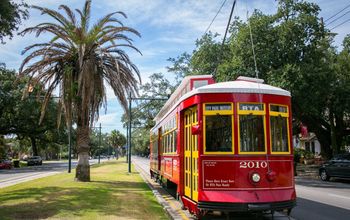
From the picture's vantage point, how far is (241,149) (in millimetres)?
8922

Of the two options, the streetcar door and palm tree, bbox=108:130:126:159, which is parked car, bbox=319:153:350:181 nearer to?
the streetcar door

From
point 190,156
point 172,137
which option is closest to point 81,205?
point 172,137

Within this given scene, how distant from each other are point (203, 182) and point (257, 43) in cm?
1731

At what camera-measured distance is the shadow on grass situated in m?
10.4

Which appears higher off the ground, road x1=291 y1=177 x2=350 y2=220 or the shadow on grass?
the shadow on grass

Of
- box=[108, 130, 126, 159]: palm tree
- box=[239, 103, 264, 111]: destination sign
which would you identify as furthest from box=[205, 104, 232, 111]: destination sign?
box=[108, 130, 126, 159]: palm tree

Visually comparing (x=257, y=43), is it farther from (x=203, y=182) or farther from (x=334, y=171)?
(x=203, y=182)

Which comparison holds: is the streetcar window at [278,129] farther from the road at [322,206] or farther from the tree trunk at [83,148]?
the tree trunk at [83,148]

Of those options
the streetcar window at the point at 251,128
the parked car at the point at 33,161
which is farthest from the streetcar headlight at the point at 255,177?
the parked car at the point at 33,161

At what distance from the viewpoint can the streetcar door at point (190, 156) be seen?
9531mm

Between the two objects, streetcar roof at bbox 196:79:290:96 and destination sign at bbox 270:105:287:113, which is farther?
destination sign at bbox 270:105:287:113

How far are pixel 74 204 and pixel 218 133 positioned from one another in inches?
206

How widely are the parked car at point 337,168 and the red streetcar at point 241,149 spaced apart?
1466cm

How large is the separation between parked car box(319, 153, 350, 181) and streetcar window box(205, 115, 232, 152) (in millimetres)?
15630
